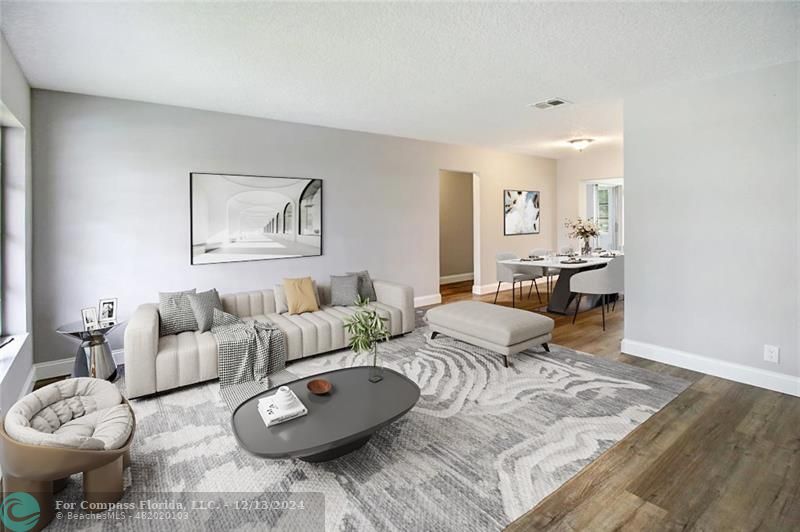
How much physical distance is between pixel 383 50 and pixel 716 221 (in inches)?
122

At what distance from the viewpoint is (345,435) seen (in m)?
2.04

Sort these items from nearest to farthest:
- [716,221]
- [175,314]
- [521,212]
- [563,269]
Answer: [716,221] → [175,314] → [563,269] → [521,212]

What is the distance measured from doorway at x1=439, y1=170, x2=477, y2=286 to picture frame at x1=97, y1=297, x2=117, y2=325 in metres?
6.13

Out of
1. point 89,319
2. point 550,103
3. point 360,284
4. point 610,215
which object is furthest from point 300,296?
point 610,215

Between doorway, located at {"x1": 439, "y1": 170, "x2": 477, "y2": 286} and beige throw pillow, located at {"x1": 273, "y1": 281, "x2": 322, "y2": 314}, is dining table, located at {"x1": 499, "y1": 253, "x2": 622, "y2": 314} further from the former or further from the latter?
beige throw pillow, located at {"x1": 273, "y1": 281, "x2": 322, "y2": 314}

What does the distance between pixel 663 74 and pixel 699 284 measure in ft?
6.03

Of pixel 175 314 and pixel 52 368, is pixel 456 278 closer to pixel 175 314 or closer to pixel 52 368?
pixel 175 314

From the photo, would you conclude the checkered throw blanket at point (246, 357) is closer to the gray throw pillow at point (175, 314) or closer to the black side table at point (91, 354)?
the gray throw pillow at point (175, 314)

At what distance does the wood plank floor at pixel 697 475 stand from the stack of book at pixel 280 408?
120 cm

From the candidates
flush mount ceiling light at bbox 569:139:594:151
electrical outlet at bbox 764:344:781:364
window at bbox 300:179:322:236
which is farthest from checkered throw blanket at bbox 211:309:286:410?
flush mount ceiling light at bbox 569:139:594:151

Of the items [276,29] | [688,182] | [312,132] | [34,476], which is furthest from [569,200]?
[34,476]

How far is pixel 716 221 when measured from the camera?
3.46 metres

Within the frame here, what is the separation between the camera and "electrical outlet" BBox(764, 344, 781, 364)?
126 inches

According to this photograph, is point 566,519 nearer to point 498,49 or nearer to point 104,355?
point 498,49
